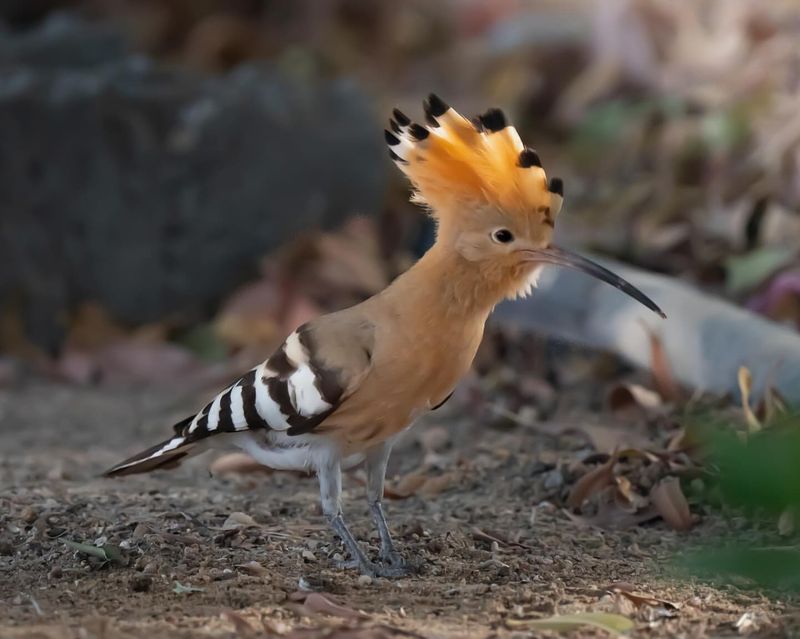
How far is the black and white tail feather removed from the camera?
2.93m

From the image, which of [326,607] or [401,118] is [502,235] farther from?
[326,607]

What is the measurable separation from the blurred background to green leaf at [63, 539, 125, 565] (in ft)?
8.42

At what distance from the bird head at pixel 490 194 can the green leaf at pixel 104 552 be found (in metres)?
0.97

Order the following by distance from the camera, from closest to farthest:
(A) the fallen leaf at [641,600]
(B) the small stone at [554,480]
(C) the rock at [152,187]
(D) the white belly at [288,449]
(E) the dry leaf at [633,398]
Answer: (A) the fallen leaf at [641,600]
(D) the white belly at [288,449]
(B) the small stone at [554,480]
(E) the dry leaf at [633,398]
(C) the rock at [152,187]

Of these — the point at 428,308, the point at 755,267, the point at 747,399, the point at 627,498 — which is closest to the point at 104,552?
the point at 428,308

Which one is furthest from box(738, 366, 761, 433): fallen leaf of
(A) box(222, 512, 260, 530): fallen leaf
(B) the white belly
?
(A) box(222, 512, 260, 530): fallen leaf

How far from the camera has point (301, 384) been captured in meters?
2.96

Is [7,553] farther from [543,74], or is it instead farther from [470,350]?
[543,74]

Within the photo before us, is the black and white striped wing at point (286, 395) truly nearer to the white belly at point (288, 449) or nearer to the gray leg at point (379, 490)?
the white belly at point (288, 449)

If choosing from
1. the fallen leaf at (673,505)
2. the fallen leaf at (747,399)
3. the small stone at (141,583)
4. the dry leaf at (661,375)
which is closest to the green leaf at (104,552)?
the small stone at (141,583)

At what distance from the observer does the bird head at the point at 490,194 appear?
2885mm

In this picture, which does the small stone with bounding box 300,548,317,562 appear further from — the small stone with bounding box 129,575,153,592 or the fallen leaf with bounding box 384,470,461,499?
the fallen leaf with bounding box 384,470,461,499

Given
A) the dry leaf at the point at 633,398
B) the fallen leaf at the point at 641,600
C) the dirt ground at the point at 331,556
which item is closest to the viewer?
the dirt ground at the point at 331,556

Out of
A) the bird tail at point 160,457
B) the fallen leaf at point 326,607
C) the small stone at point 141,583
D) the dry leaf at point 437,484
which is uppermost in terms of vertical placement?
the bird tail at point 160,457
